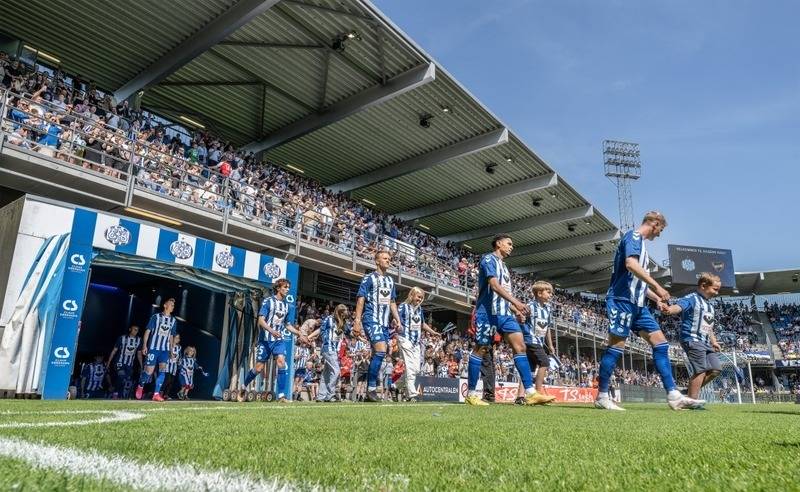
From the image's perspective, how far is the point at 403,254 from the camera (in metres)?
18.8

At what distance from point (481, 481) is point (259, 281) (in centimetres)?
915

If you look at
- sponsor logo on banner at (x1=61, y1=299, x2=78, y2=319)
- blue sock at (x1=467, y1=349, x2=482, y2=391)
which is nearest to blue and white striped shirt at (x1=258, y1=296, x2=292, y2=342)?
sponsor logo on banner at (x1=61, y1=299, x2=78, y2=319)

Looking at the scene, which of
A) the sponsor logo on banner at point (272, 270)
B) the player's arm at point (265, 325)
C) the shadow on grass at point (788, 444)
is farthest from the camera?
the sponsor logo on banner at point (272, 270)

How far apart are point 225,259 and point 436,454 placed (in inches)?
328

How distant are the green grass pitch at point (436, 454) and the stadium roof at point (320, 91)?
11.3 m

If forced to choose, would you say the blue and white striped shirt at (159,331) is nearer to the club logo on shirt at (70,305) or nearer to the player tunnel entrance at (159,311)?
the player tunnel entrance at (159,311)

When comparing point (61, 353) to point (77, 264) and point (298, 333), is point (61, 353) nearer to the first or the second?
point (77, 264)

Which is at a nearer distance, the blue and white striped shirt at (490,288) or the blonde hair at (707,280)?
the blue and white striped shirt at (490,288)

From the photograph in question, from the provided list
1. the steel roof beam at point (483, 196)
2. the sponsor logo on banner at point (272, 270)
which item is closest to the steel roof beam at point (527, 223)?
the steel roof beam at point (483, 196)

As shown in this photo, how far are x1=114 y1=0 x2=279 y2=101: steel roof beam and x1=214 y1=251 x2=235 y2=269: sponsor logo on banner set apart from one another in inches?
226

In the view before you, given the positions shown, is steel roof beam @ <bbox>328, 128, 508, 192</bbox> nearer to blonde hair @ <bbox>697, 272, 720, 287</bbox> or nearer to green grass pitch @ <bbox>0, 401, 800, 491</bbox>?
blonde hair @ <bbox>697, 272, 720, 287</bbox>

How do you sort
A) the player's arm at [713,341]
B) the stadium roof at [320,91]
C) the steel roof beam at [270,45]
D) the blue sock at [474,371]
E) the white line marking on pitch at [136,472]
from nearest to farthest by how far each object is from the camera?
the white line marking on pitch at [136,472] → the blue sock at [474,371] → the player's arm at [713,341] → the stadium roof at [320,91] → the steel roof beam at [270,45]

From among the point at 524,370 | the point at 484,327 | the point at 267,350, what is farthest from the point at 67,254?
the point at 524,370

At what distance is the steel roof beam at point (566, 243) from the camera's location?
28.1m
